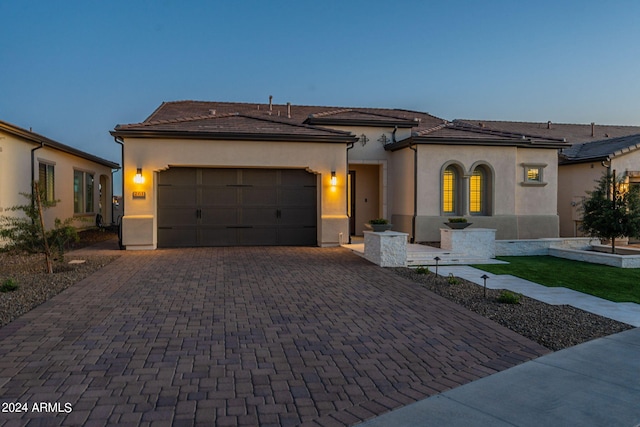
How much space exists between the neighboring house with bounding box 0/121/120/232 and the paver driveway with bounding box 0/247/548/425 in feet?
16.5

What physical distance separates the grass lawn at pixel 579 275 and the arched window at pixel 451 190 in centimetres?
323

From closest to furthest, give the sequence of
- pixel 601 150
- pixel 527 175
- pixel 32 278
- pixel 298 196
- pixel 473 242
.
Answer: pixel 32 278 → pixel 473 242 → pixel 298 196 → pixel 527 175 → pixel 601 150

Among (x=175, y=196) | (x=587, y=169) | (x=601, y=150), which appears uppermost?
(x=601, y=150)

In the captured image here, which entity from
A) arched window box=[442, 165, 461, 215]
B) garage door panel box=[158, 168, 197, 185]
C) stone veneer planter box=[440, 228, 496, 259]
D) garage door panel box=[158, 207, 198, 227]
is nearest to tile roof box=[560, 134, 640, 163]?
arched window box=[442, 165, 461, 215]

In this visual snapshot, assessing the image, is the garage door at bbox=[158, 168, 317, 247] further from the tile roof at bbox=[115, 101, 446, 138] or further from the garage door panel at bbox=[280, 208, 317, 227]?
the tile roof at bbox=[115, 101, 446, 138]

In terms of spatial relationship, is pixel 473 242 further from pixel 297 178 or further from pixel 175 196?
pixel 175 196

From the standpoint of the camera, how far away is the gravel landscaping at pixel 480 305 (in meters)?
5.66

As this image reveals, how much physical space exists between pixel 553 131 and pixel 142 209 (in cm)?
A: 2274

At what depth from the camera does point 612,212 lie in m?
12.3

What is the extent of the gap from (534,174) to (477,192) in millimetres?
2741

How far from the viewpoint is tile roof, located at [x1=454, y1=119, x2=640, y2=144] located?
24.9 m

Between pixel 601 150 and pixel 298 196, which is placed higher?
pixel 601 150

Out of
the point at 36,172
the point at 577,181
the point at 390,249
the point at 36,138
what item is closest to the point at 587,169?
the point at 577,181

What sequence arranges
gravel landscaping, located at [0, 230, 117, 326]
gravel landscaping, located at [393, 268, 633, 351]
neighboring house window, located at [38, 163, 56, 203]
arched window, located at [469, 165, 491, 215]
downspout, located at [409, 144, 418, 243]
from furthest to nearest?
arched window, located at [469, 165, 491, 215] → neighboring house window, located at [38, 163, 56, 203] → downspout, located at [409, 144, 418, 243] → gravel landscaping, located at [0, 230, 117, 326] → gravel landscaping, located at [393, 268, 633, 351]
